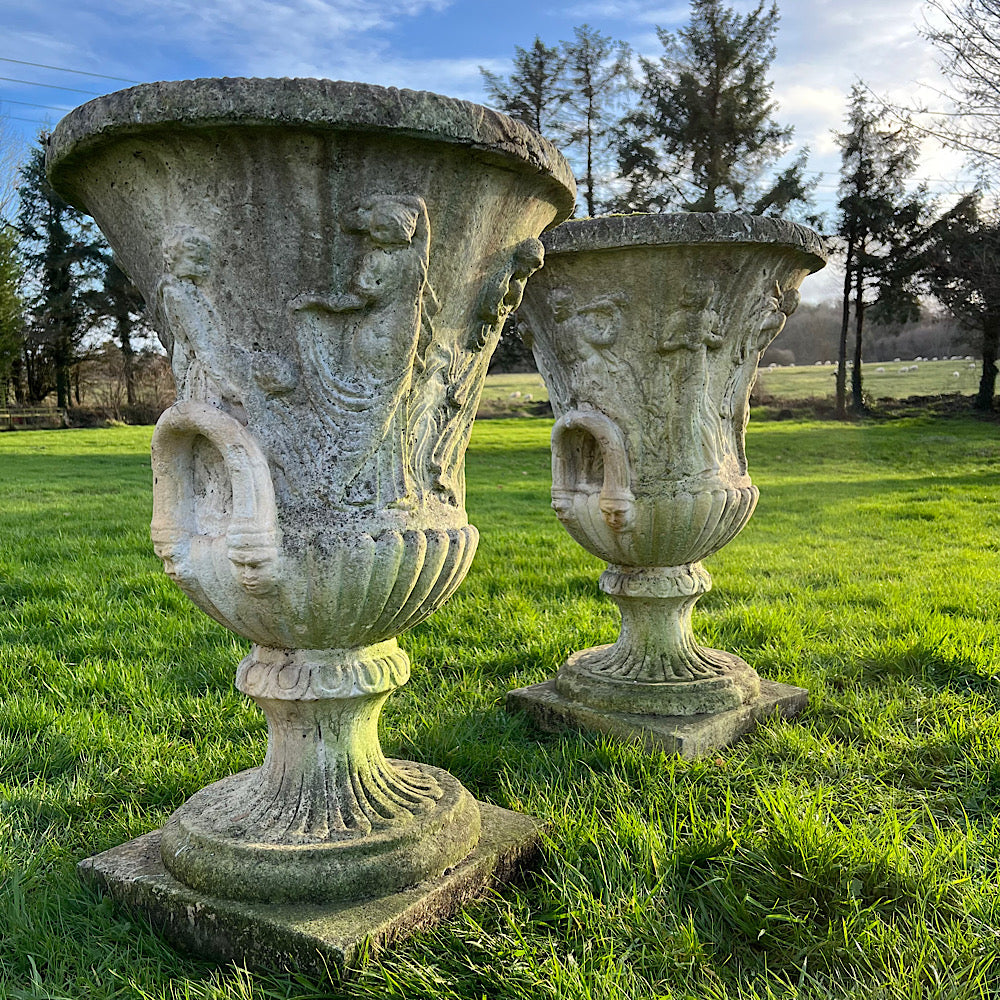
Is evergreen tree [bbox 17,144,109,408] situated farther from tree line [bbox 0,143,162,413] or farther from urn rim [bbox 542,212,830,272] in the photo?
urn rim [bbox 542,212,830,272]

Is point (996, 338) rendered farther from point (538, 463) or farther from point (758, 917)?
point (758, 917)

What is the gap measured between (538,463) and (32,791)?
12.0 meters

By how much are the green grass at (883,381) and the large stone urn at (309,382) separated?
75.0 ft

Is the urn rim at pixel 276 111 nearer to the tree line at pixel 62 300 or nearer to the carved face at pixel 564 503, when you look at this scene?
the carved face at pixel 564 503

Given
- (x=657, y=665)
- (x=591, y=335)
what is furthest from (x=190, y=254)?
(x=657, y=665)

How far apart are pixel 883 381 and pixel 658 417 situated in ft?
93.4

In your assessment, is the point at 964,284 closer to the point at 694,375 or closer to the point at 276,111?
the point at 694,375

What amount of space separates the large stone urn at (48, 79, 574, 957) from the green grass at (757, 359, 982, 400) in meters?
22.9

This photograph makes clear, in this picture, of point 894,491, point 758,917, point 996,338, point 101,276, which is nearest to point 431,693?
point 758,917

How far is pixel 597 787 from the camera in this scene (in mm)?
2645

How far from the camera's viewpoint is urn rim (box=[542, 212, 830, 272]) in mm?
2807

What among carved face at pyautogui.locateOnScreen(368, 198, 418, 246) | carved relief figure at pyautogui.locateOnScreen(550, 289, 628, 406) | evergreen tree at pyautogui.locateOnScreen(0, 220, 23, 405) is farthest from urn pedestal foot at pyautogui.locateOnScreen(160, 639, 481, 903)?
evergreen tree at pyautogui.locateOnScreen(0, 220, 23, 405)

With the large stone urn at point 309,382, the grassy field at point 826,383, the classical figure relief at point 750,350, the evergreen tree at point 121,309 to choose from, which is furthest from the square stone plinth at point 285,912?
the evergreen tree at point 121,309

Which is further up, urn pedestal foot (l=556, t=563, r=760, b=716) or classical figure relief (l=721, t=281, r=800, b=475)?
classical figure relief (l=721, t=281, r=800, b=475)
